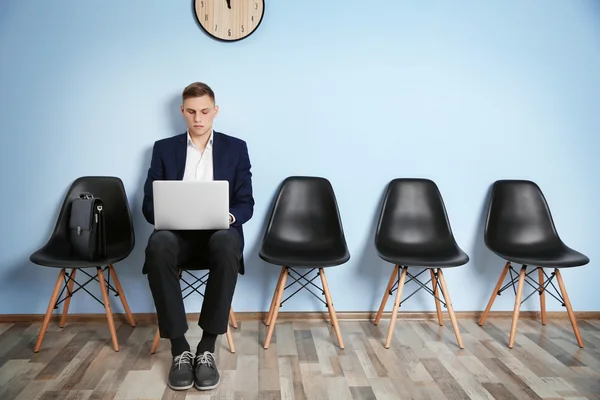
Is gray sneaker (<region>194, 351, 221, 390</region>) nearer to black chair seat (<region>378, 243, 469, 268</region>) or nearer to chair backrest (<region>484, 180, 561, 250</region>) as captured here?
black chair seat (<region>378, 243, 469, 268</region>)

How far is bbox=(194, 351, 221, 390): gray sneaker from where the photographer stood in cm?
211

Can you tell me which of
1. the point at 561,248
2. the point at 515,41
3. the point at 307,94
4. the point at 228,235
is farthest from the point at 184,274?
the point at 515,41

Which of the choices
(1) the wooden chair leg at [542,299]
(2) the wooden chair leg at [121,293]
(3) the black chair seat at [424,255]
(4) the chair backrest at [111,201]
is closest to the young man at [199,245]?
(4) the chair backrest at [111,201]

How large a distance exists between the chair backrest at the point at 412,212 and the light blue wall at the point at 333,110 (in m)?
0.09

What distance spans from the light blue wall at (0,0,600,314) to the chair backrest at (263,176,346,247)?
0.10 m

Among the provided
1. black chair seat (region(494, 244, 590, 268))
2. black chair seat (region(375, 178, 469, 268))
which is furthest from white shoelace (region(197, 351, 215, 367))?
black chair seat (region(494, 244, 590, 268))

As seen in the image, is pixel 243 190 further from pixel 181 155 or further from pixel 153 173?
pixel 153 173

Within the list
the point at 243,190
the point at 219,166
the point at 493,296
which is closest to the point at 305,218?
the point at 243,190

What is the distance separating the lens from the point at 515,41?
292 centimetres

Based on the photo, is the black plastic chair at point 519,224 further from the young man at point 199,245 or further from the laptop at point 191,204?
the laptop at point 191,204

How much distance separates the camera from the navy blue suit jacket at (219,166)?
2.57 m

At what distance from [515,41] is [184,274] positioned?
2.27m

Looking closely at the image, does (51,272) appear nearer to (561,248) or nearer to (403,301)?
(403,301)

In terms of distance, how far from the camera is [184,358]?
87.0 inches
